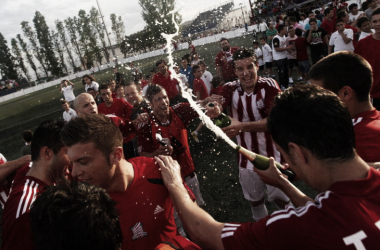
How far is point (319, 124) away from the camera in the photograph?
1.34 metres

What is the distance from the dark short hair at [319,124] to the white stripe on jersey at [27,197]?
1.79 metres

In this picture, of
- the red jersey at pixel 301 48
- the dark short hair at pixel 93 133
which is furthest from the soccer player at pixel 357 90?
the red jersey at pixel 301 48

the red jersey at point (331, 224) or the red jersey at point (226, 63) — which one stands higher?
the red jersey at point (226, 63)

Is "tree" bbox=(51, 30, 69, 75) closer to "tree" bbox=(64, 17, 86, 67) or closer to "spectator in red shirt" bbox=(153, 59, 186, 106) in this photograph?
"tree" bbox=(64, 17, 86, 67)

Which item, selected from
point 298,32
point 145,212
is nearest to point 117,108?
point 145,212

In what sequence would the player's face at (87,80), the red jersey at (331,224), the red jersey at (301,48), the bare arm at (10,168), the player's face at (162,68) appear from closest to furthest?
the red jersey at (331,224)
the bare arm at (10,168)
the player's face at (162,68)
the player's face at (87,80)
the red jersey at (301,48)

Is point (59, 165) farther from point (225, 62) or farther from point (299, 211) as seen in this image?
point (225, 62)

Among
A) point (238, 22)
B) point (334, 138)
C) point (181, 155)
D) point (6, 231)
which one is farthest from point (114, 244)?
point (238, 22)

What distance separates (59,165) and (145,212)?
3.09 ft

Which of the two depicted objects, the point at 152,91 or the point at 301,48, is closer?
the point at 152,91

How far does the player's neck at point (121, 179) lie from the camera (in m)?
2.05

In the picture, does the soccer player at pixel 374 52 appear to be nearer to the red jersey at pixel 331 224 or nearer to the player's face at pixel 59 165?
the red jersey at pixel 331 224

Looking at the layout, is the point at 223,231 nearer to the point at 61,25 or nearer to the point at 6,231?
the point at 6,231

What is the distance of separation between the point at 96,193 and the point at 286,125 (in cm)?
107
